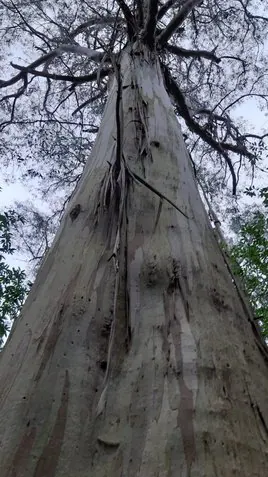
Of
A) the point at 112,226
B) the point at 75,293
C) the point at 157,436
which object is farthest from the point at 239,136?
the point at 157,436

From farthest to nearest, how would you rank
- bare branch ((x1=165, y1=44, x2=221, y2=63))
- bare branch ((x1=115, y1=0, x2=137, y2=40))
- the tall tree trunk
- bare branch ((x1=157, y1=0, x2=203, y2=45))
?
bare branch ((x1=165, y1=44, x2=221, y2=63)), bare branch ((x1=157, y1=0, x2=203, y2=45)), bare branch ((x1=115, y1=0, x2=137, y2=40)), the tall tree trunk

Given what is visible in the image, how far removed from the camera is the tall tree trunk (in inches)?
36.8

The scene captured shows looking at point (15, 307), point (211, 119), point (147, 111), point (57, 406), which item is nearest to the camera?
point (57, 406)

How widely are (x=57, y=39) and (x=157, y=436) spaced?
6.74m

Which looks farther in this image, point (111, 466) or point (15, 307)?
point (15, 307)

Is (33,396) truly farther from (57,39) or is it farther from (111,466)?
(57,39)

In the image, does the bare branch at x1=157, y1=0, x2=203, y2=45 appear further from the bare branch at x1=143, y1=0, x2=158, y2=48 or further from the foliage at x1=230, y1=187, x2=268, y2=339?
the foliage at x1=230, y1=187, x2=268, y2=339

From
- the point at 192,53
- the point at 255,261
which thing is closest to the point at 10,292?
the point at 255,261

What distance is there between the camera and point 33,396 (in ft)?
3.55

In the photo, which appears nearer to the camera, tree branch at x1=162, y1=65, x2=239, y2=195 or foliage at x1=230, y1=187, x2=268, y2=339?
foliage at x1=230, y1=187, x2=268, y2=339

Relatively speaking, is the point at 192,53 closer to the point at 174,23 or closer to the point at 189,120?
the point at 189,120

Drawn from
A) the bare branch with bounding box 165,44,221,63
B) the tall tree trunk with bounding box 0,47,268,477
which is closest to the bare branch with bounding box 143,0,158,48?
the bare branch with bounding box 165,44,221,63

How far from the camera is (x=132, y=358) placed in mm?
1204

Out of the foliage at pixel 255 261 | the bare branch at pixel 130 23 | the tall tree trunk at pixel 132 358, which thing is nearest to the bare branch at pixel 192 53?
the bare branch at pixel 130 23
